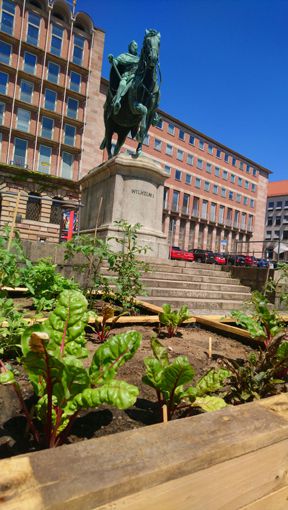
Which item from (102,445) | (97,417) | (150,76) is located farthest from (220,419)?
(150,76)

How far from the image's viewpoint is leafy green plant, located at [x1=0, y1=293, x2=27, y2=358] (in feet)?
7.74

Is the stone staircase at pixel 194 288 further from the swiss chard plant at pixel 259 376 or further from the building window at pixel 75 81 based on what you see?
the building window at pixel 75 81

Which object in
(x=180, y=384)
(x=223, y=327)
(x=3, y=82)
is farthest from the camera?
(x=3, y=82)

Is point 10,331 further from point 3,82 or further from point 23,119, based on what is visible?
point 3,82

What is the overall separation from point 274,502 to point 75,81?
43769 millimetres

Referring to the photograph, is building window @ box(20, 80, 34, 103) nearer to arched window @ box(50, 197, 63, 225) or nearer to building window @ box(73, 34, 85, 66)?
building window @ box(73, 34, 85, 66)

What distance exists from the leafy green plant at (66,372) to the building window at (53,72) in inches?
1655

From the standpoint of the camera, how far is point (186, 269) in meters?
9.26

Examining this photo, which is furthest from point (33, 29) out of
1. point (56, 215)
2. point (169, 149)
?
point (56, 215)

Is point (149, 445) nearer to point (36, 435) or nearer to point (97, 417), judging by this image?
point (36, 435)

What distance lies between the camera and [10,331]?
2.45 meters

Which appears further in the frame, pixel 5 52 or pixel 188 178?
pixel 188 178

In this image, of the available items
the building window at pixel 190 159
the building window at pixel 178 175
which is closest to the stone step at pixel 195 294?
the building window at pixel 178 175

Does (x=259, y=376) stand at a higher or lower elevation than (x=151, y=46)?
lower
